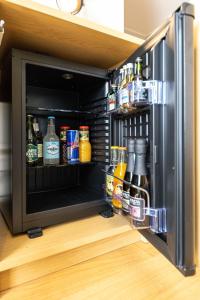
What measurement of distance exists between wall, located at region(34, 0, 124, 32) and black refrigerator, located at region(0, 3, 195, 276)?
8.4 inches

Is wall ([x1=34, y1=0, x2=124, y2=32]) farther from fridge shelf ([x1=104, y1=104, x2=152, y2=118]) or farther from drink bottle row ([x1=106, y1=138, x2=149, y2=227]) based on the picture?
drink bottle row ([x1=106, y1=138, x2=149, y2=227])

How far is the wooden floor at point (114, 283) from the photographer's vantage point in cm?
62

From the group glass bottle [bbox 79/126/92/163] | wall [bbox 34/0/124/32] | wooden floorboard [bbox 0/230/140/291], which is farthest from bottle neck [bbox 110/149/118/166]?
wall [bbox 34/0/124/32]

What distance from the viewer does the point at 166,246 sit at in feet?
1.55

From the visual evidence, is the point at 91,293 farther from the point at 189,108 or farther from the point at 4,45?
the point at 4,45

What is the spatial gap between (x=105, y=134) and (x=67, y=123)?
0.36m

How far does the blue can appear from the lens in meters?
0.92

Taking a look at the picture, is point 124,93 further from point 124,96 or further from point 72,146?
point 72,146

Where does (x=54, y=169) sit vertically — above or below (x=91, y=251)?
above

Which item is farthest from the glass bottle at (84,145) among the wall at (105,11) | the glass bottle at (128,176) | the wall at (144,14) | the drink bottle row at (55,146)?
the wall at (144,14)

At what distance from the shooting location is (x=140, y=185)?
1.87ft

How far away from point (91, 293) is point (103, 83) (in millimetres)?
807

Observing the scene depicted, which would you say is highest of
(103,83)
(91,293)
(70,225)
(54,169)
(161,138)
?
(103,83)

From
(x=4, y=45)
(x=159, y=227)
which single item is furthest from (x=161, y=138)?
(x=4, y=45)
